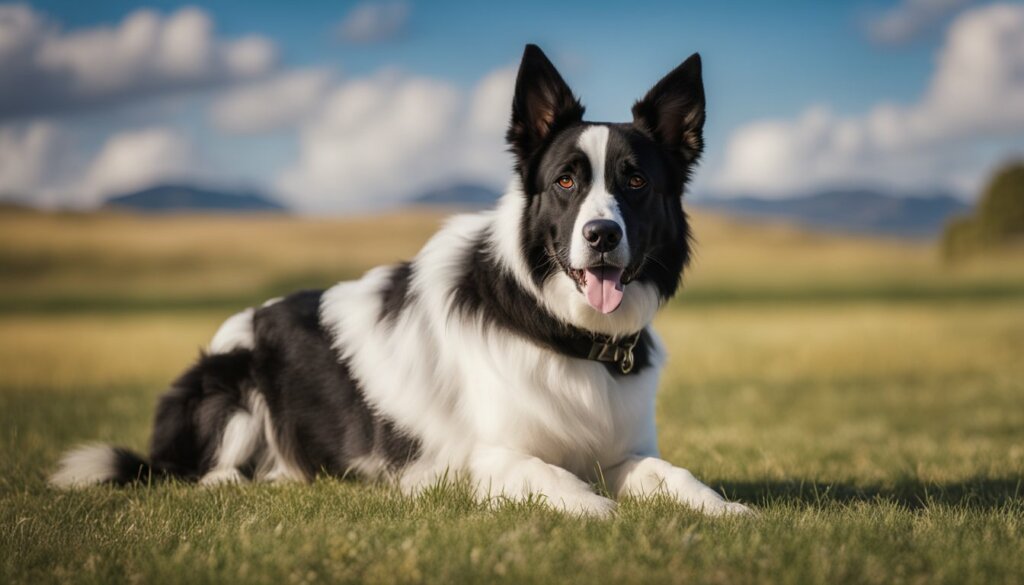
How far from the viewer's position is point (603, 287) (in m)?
5.93

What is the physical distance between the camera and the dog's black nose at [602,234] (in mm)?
5652

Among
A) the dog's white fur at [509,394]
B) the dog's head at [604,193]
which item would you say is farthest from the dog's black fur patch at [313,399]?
the dog's head at [604,193]

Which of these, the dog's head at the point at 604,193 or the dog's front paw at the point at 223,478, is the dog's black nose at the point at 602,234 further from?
the dog's front paw at the point at 223,478

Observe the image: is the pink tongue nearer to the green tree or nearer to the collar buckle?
the collar buckle

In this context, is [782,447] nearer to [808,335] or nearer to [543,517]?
[543,517]

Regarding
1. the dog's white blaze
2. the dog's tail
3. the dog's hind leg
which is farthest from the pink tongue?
the dog's tail

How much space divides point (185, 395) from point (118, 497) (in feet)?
3.65

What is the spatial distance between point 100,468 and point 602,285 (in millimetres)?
4179

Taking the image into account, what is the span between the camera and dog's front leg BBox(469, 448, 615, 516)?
5.64 m

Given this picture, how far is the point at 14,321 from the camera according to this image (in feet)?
123

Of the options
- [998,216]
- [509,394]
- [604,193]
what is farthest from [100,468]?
[998,216]

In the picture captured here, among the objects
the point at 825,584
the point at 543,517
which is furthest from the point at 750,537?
the point at 543,517

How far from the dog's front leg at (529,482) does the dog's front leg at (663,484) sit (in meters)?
0.39

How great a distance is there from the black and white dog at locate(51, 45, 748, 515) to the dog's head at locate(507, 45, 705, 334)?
1 cm
